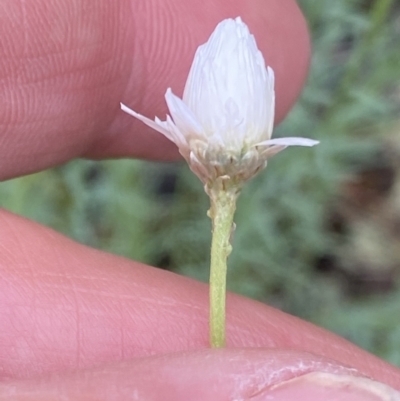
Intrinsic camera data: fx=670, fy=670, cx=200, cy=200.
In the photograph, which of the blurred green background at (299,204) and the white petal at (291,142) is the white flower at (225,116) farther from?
the blurred green background at (299,204)

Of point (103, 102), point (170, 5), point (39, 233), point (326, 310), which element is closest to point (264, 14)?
point (170, 5)

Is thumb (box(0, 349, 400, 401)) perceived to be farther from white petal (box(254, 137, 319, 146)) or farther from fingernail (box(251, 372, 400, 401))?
white petal (box(254, 137, 319, 146))

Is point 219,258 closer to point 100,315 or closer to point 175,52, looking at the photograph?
point 100,315

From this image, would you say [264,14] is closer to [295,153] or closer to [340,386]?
[295,153]

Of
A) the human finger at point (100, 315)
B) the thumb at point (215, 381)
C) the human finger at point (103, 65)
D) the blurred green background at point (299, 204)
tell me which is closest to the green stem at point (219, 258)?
the thumb at point (215, 381)

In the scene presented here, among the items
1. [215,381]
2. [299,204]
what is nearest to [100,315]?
[215,381]

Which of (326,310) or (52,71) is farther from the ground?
(52,71)
